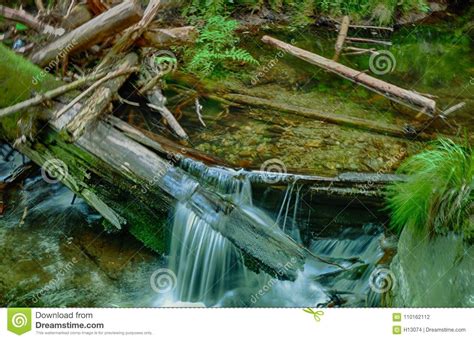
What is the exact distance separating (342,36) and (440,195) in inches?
89.4

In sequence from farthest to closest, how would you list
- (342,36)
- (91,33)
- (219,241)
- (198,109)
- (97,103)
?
(342,36)
(198,109)
(91,33)
(97,103)
(219,241)

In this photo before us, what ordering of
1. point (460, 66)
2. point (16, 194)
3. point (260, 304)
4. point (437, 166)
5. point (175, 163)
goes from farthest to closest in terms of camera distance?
1. point (460, 66)
2. point (16, 194)
3. point (175, 163)
4. point (260, 304)
5. point (437, 166)

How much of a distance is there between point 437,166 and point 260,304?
989 mm

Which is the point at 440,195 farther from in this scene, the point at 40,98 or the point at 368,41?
the point at 368,41

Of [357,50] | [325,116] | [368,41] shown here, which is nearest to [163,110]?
[325,116]

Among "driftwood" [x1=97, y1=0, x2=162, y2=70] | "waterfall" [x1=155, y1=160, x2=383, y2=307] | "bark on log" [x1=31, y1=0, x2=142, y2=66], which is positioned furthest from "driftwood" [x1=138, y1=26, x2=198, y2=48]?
"waterfall" [x1=155, y1=160, x2=383, y2=307]

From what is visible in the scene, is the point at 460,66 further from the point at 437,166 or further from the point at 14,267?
the point at 14,267

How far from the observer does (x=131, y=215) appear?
243cm

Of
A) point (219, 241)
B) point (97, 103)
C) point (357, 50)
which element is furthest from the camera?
point (357, 50)

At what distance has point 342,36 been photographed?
12.4 ft

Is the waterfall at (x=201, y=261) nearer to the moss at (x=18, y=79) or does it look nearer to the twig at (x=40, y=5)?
the moss at (x=18, y=79)
